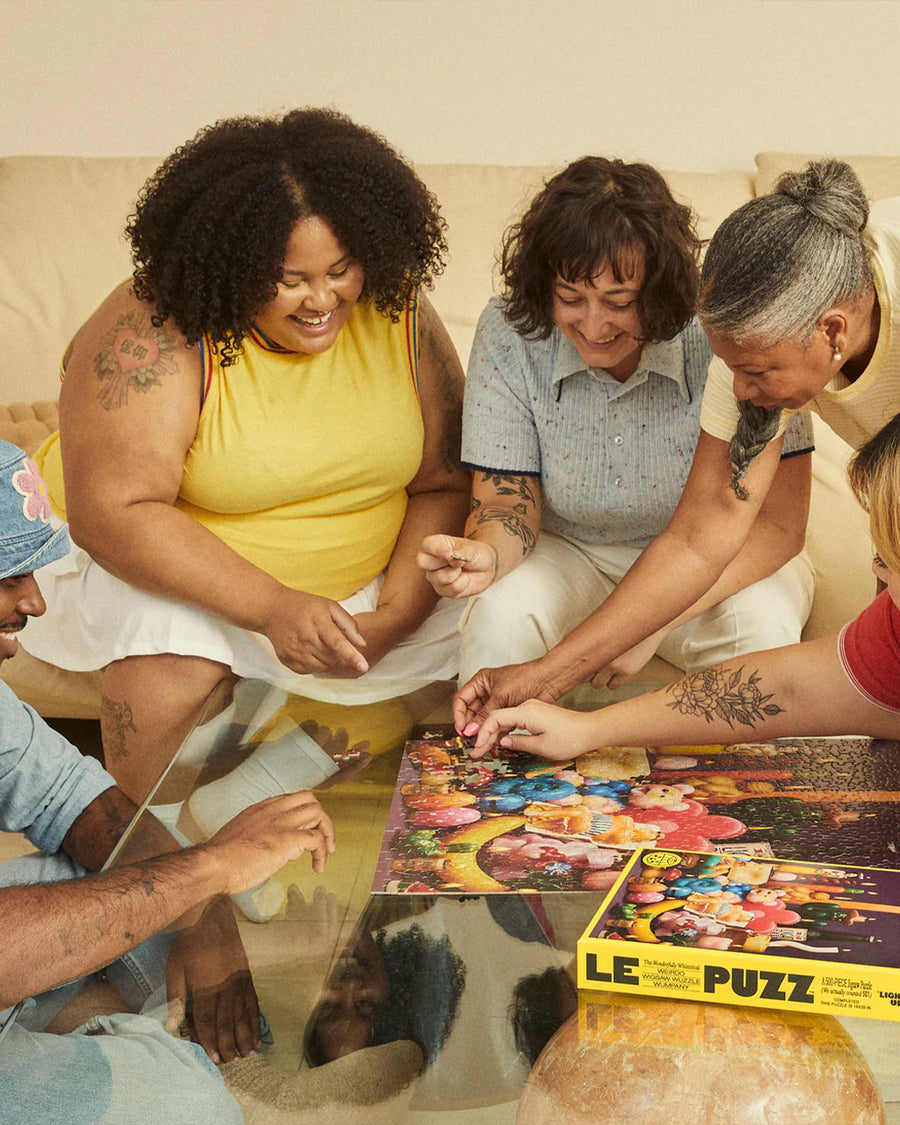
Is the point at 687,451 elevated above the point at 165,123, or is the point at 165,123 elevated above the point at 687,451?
the point at 165,123

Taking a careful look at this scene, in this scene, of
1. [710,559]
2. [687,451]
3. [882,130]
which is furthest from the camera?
[882,130]

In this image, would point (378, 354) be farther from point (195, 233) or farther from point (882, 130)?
point (882, 130)

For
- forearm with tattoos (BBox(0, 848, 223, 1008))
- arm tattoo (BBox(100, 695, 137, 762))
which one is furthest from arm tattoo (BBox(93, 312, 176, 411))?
forearm with tattoos (BBox(0, 848, 223, 1008))

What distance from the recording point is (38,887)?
3.22 feet

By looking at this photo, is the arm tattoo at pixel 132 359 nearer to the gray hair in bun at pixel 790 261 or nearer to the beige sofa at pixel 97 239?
the beige sofa at pixel 97 239

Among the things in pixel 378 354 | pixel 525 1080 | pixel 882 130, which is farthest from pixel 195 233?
pixel 882 130

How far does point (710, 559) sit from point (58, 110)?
211 centimetres

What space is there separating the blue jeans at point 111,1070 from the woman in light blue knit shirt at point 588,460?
759mm

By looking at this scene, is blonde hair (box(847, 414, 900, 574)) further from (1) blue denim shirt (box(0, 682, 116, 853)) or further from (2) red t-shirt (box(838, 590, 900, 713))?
(1) blue denim shirt (box(0, 682, 116, 853))

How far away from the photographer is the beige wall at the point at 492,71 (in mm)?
2648

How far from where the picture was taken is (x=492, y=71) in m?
2.70

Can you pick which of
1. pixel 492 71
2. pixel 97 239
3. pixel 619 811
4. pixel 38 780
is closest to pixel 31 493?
pixel 38 780

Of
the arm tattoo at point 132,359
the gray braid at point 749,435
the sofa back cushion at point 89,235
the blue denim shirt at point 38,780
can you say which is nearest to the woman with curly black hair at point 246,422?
the arm tattoo at point 132,359

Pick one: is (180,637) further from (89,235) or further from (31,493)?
(89,235)
